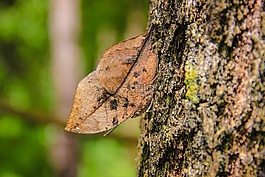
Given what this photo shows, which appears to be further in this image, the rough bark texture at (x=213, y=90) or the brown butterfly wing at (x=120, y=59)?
the brown butterfly wing at (x=120, y=59)

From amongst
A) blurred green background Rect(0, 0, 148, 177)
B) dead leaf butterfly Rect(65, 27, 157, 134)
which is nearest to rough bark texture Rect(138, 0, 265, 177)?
dead leaf butterfly Rect(65, 27, 157, 134)

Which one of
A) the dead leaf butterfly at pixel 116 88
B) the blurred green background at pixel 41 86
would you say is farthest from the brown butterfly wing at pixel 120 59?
the blurred green background at pixel 41 86

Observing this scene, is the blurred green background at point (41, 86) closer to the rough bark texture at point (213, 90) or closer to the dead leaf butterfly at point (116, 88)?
the dead leaf butterfly at point (116, 88)

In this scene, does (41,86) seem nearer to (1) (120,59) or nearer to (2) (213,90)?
(1) (120,59)

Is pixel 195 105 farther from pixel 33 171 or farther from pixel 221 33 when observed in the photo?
pixel 33 171

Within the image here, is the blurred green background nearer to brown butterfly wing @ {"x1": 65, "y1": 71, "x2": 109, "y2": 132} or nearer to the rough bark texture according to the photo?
brown butterfly wing @ {"x1": 65, "y1": 71, "x2": 109, "y2": 132}

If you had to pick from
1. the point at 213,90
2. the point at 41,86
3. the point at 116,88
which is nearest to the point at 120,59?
the point at 116,88
